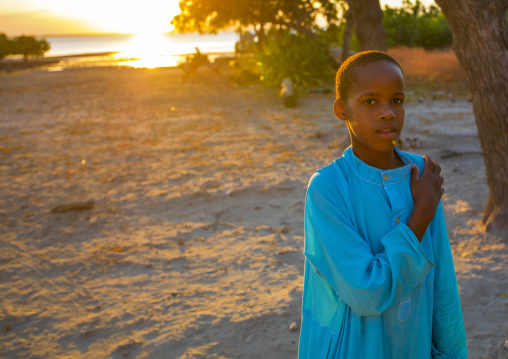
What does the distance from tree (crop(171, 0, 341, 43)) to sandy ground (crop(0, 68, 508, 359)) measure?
713 cm

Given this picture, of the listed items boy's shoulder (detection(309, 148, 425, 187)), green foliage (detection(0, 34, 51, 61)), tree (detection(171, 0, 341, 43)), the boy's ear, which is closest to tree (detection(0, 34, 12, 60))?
green foliage (detection(0, 34, 51, 61))

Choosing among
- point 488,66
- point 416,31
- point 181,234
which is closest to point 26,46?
point 416,31

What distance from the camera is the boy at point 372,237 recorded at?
1438mm

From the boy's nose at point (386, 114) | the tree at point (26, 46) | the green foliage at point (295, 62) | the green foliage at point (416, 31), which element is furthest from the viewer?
the tree at point (26, 46)

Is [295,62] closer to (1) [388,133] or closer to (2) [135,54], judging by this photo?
(1) [388,133]

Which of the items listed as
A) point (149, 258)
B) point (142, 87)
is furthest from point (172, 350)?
point (142, 87)

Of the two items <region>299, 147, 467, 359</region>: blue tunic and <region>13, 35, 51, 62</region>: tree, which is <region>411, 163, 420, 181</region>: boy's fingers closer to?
<region>299, 147, 467, 359</region>: blue tunic

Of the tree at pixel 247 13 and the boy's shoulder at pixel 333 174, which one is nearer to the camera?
A: the boy's shoulder at pixel 333 174

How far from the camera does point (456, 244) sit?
4.55m

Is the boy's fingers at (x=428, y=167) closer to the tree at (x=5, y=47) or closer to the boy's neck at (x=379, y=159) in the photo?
the boy's neck at (x=379, y=159)

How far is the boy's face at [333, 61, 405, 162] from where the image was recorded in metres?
1.55

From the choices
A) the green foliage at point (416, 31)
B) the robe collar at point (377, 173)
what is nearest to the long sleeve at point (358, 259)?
the robe collar at point (377, 173)

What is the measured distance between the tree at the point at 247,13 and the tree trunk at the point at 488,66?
12326 mm

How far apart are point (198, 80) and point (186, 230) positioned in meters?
14.9
